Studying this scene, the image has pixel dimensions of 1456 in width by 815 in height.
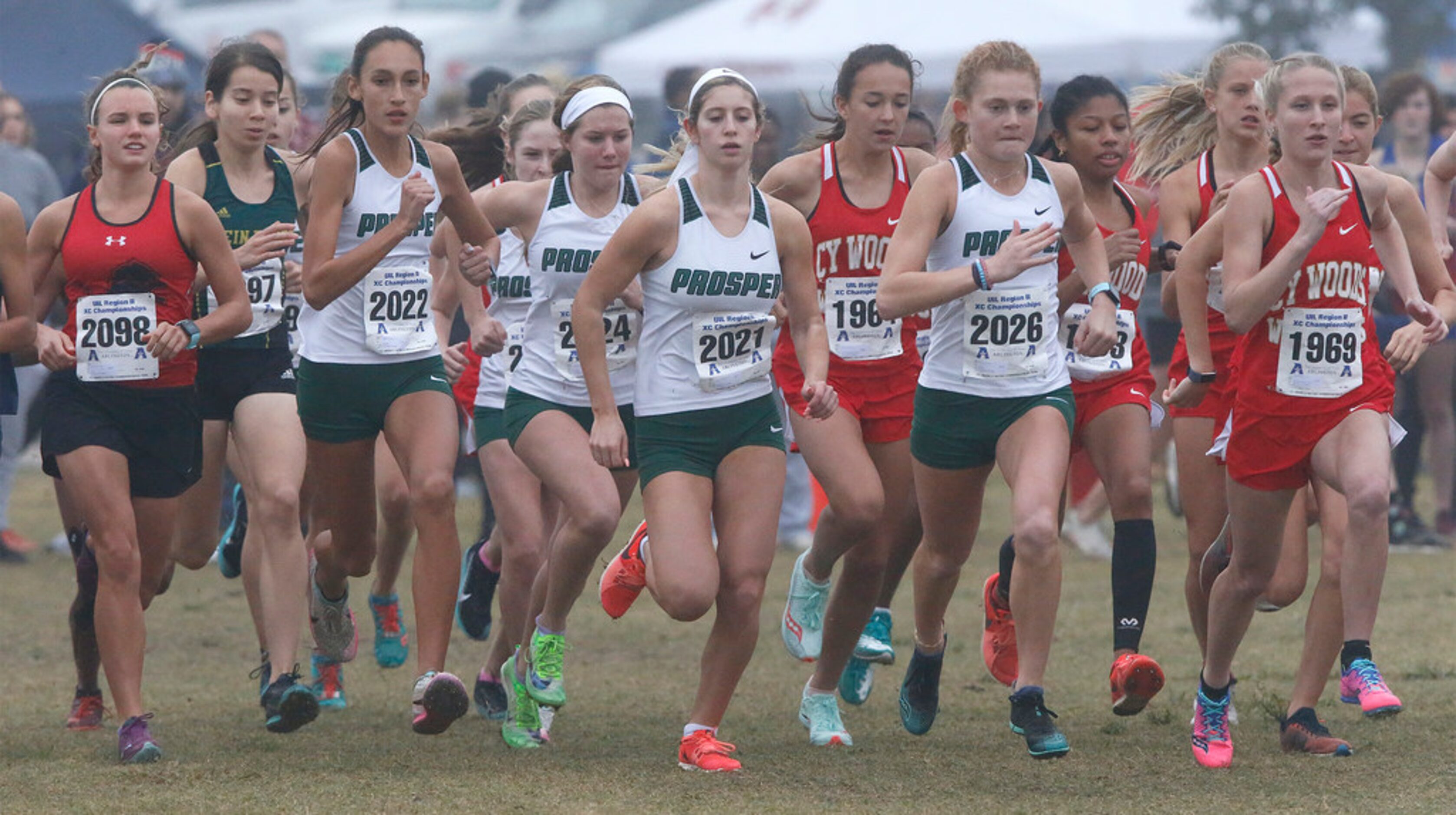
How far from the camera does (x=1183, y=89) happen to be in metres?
7.44

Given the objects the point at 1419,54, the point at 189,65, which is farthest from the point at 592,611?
the point at 1419,54

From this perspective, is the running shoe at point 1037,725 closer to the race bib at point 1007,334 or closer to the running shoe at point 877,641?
the race bib at point 1007,334

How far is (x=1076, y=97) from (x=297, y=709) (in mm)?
3179

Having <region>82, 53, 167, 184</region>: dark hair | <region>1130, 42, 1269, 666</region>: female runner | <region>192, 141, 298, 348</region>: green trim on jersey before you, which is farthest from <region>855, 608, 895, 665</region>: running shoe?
<region>82, 53, 167, 184</region>: dark hair

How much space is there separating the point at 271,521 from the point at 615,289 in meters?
1.36

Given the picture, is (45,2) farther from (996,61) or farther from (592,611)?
(996,61)

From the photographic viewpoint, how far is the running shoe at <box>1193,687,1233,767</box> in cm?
602

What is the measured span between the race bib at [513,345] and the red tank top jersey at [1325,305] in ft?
7.86

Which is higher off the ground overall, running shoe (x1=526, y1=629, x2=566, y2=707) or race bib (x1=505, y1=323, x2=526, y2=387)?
race bib (x1=505, y1=323, x2=526, y2=387)

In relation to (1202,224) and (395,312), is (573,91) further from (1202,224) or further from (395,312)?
(1202,224)

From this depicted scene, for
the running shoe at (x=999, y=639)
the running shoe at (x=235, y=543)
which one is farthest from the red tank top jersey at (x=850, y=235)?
the running shoe at (x=235, y=543)

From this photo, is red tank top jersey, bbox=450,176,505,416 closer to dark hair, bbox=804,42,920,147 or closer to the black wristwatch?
dark hair, bbox=804,42,920,147

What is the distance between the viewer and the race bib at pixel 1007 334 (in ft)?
20.0

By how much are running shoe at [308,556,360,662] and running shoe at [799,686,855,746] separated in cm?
164
